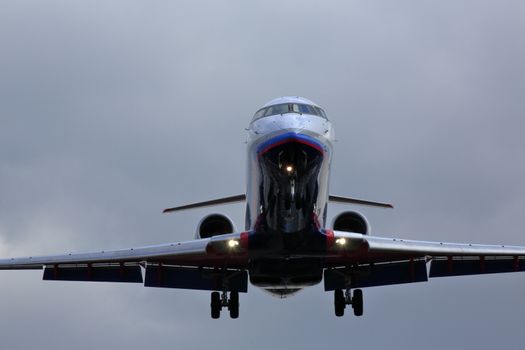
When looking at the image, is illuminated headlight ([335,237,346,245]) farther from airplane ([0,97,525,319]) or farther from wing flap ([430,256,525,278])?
wing flap ([430,256,525,278])

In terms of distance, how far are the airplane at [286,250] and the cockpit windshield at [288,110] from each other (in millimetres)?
29

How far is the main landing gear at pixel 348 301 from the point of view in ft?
90.4

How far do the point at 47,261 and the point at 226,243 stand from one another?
6428 millimetres

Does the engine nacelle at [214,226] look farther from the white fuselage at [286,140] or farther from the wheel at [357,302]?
the wheel at [357,302]

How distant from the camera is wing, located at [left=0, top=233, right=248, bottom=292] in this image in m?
24.6

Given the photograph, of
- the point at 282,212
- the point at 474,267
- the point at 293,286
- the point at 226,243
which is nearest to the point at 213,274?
the point at 293,286

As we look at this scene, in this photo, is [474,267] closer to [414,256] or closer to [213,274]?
[414,256]

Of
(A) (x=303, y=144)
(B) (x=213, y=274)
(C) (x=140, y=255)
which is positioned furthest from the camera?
(B) (x=213, y=274)

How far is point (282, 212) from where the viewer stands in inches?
837

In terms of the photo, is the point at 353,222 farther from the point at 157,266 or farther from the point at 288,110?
the point at 157,266

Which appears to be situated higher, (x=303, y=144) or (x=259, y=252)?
(x=303, y=144)

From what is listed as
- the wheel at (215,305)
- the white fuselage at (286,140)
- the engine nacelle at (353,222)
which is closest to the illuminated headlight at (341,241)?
A: the white fuselage at (286,140)

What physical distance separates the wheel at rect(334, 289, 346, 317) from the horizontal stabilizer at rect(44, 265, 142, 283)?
6.27 meters

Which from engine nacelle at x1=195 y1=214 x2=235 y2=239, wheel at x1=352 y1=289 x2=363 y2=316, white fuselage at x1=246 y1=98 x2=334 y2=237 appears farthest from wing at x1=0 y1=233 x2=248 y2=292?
wheel at x1=352 y1=289 x2=363 y2=316
